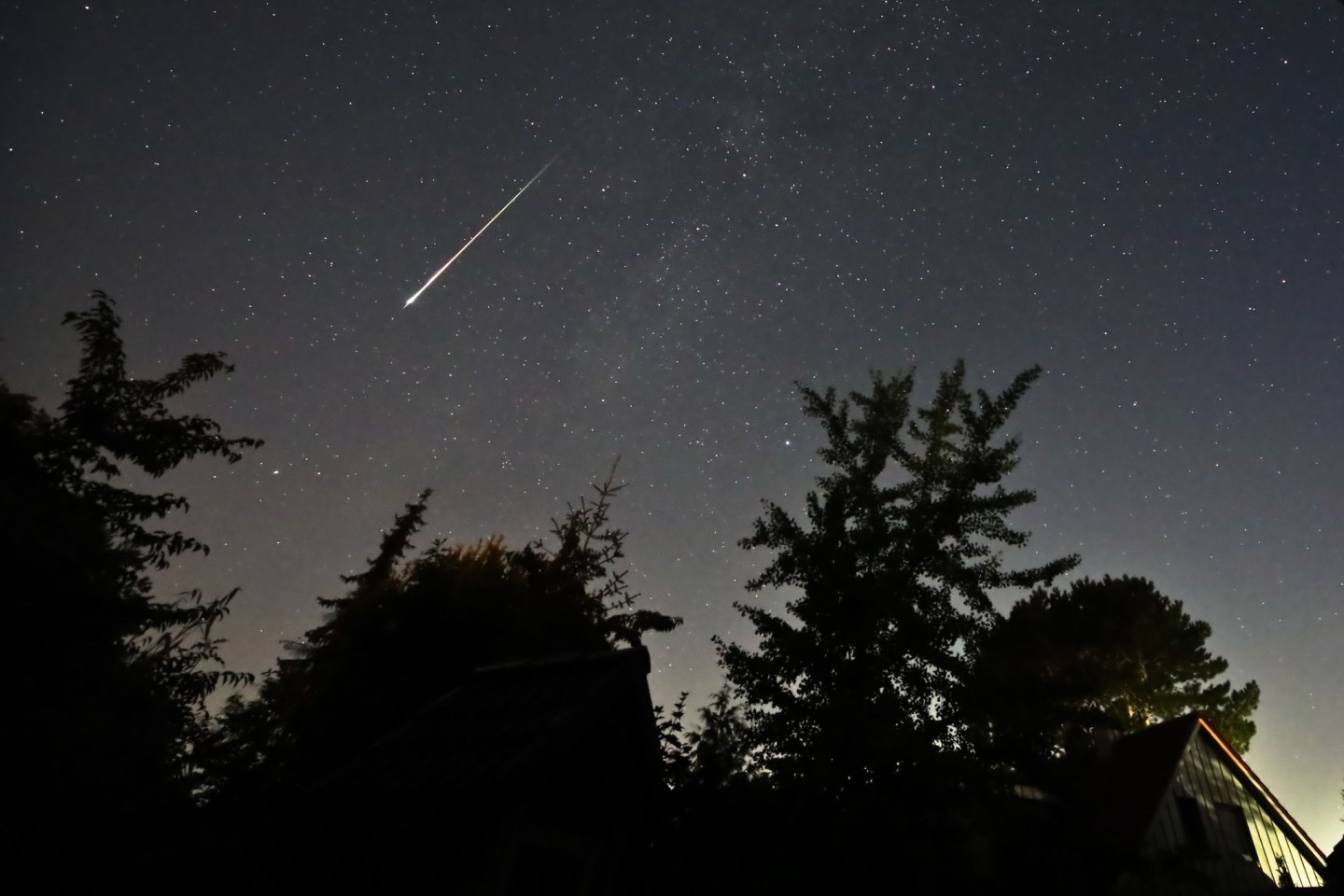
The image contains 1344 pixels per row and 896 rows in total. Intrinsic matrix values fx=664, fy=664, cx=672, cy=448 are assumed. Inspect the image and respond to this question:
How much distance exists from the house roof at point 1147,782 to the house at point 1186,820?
0.03 metres

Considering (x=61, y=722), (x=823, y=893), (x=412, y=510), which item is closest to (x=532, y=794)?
(x=61, y=722)

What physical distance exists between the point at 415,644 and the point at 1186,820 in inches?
922

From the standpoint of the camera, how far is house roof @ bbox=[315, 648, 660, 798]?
686 centimetres

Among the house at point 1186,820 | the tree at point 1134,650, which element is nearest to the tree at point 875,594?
the house at point 1186,820

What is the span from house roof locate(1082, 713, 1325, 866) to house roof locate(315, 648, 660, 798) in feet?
52.5

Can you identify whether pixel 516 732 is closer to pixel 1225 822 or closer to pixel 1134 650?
pixel 1225 822

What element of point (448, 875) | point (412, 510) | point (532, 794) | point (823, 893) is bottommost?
point (448, 875)

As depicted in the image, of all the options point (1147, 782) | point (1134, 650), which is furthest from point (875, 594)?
point (1134, 650)

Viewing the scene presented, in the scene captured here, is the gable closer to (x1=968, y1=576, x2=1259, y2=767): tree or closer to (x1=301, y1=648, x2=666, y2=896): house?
(x1=968, y1=576, x2=1259, y2=767): tree

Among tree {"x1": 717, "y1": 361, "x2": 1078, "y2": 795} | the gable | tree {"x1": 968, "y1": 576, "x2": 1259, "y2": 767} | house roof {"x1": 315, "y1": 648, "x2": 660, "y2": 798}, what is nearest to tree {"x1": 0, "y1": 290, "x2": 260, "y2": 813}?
house roof {"x1": 315, "y1": 648, "x2": 660, "y2": 798}

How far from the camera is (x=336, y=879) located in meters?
7.67

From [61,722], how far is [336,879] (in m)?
5.19

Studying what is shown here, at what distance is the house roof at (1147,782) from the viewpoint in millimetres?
18062

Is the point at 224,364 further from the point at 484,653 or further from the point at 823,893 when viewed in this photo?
the point at 823,893
